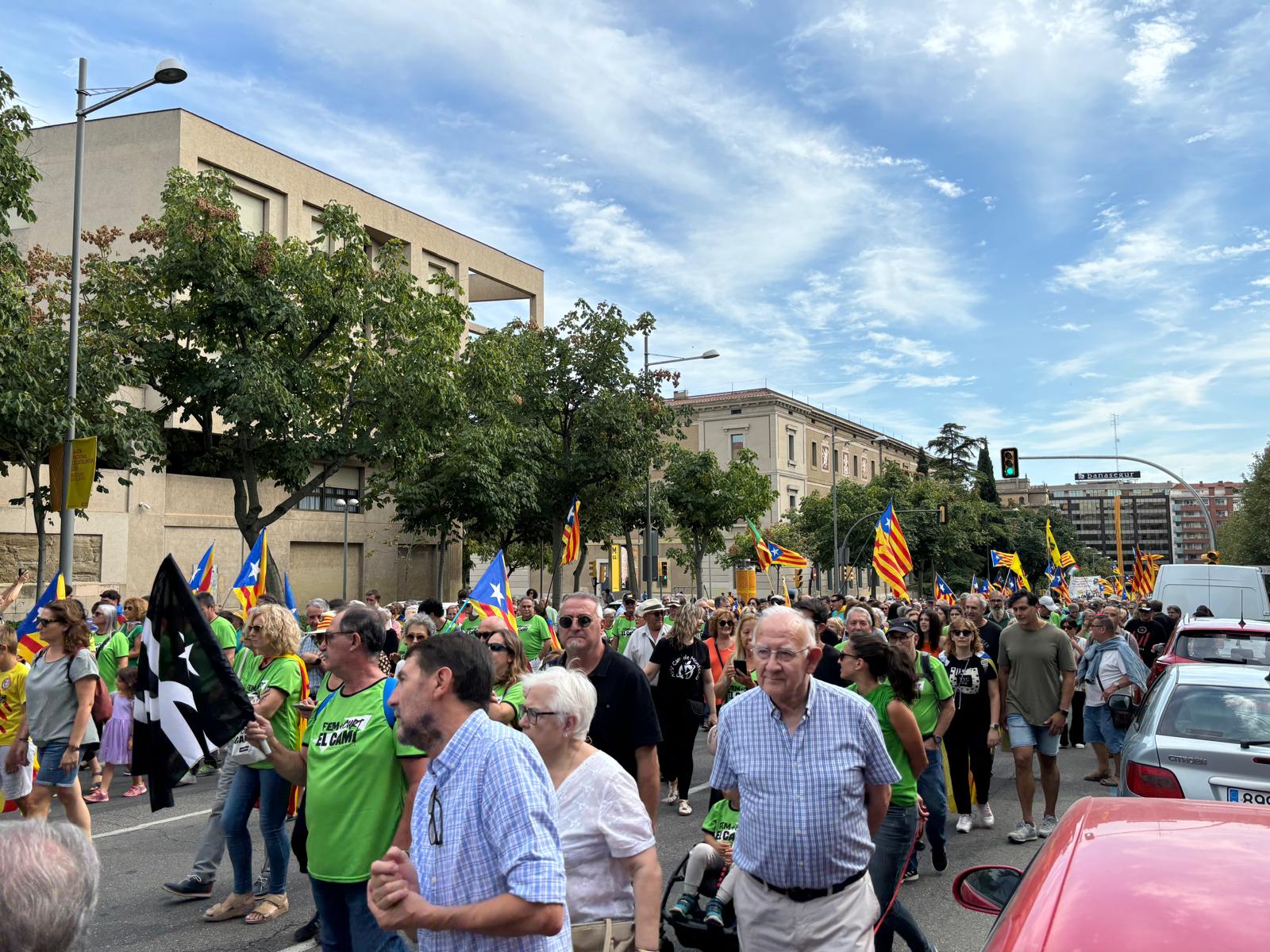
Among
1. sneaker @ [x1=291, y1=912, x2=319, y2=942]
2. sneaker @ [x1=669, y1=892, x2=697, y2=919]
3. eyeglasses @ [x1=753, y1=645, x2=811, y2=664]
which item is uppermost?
eyeglasses @ [x1=753, y1=645, x2=811, y2=664]

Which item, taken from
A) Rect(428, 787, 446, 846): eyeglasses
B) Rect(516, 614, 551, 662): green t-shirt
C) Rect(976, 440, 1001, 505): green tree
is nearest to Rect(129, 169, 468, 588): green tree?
Rect(516, 614, 551, 662): green t-shirt

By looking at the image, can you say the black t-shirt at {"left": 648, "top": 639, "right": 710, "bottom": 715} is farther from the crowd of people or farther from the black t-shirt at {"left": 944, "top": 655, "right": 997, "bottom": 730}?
the black t-shirt at {"left": 944, "top": 655, "right": 997, "bottom": 730}

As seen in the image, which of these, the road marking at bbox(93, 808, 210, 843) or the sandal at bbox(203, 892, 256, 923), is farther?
the road marking at bbox(93, 808, 210, 843)

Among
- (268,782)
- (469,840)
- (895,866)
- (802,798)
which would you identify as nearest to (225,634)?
(268,782)

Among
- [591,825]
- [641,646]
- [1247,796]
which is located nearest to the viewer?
[591,825]

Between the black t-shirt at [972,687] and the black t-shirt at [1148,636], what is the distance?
688 cm

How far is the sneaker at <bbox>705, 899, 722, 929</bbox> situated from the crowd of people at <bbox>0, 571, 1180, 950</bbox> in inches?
0.6

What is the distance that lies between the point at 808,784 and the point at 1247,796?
10.3ft

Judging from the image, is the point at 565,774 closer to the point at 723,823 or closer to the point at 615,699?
the point at 615,699

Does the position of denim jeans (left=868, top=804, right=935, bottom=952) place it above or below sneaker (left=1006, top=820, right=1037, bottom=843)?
above

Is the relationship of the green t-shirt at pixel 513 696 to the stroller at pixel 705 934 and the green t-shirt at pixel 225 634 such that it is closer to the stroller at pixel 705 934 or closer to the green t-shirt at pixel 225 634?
the stroller at pixel 705 934

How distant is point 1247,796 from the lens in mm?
5348

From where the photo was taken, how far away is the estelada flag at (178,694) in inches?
182

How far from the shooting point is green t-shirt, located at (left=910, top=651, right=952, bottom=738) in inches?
260
